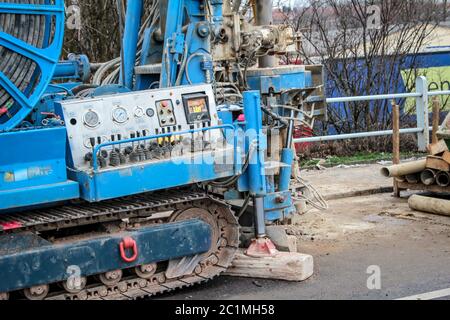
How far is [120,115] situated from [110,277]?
1.23m

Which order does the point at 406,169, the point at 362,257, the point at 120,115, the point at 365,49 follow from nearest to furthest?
the point at 120,115 → the point at 362,257 → the point at 406,169 → the point at 365,49

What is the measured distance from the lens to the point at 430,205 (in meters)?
9.13

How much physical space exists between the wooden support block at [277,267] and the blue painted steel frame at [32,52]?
86.3 inches

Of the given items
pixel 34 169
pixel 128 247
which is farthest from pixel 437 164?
pixel 34 169

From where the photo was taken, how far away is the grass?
12.6 meters

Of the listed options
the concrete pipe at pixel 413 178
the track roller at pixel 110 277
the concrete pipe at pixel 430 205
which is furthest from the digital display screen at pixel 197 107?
the concrete pipe at pixel 413 178

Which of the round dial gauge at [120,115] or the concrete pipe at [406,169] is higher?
the round dial gauge at [120,115]

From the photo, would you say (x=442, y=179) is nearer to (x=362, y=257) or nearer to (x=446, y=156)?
(x=446, y=156)

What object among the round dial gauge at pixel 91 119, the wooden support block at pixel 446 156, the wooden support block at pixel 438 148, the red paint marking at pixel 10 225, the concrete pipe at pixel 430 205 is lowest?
the concrete pipe at pixel 430 205

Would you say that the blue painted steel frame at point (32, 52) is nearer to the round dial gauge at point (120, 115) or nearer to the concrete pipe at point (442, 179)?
the round dial gauge at point (120, 115)

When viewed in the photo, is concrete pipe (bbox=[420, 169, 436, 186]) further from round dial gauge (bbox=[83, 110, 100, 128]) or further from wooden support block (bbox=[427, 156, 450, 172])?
round dial gauge (bbox=[83, 110, 100, 128])

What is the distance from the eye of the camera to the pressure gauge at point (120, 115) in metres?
6.21

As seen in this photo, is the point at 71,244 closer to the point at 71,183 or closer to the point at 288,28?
the point at 71,183

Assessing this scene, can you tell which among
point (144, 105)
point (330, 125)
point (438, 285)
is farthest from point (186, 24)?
point (330, 125)
